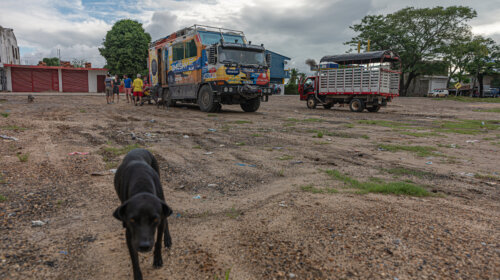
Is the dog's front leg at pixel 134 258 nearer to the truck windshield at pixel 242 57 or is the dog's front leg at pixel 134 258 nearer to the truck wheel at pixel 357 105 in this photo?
the truck windshield at pixel 242 57

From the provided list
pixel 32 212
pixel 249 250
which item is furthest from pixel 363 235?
pixel 32 212

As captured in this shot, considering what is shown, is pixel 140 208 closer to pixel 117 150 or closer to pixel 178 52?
pixel 117 150

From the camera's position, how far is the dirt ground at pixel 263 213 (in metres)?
2.45

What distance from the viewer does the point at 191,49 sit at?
13.9 meters

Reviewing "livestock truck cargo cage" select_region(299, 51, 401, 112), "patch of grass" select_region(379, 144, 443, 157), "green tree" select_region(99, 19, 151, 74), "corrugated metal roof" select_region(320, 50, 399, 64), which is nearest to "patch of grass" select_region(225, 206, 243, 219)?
"patch of grass" select_region(379, 144, 443, 157)

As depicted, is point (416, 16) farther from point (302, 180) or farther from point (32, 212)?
point (32, 212)

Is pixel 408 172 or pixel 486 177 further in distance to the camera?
pixel 408 172

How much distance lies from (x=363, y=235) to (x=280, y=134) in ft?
18.7

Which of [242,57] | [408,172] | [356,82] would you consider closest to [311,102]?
[356,82]

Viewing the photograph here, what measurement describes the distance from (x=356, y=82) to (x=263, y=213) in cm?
1459

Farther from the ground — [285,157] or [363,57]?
[363,57]

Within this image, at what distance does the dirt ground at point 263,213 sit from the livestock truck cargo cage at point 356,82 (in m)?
9.56

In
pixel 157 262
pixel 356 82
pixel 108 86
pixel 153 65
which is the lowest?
pixel 157 262

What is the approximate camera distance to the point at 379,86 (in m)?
15.6
